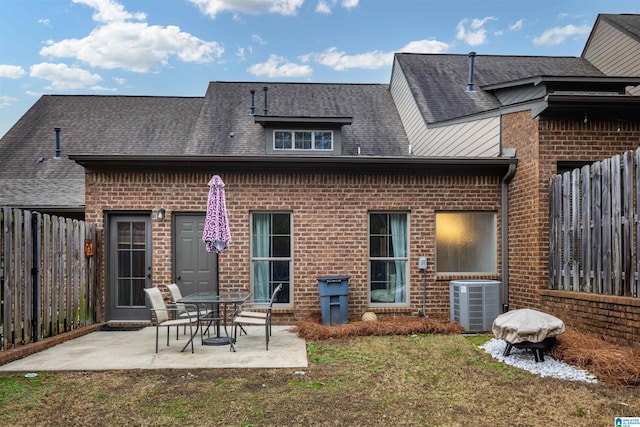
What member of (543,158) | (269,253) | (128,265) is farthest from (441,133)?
(128,265)

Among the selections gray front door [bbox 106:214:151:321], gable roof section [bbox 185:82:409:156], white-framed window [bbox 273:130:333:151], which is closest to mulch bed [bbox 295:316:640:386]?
gray front door [bbox 106:214:151:321]

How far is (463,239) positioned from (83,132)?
15.2 meters

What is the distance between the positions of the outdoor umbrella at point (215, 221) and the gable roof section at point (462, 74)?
8.34m

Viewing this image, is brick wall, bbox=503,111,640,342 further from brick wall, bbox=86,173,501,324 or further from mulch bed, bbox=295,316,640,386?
mulch bed, bbox=295,316,640,386

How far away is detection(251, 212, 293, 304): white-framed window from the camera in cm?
927

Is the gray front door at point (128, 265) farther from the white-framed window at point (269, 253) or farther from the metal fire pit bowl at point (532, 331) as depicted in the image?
the metal fire pit bowl at point (532, 331)

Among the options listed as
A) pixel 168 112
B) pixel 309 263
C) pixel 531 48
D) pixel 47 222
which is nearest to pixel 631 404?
pixel 309 263

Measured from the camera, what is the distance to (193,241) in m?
9.20

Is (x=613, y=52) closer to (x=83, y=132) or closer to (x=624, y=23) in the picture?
(x=624, y=23)

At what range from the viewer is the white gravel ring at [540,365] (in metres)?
5.48

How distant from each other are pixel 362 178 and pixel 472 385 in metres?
4.86

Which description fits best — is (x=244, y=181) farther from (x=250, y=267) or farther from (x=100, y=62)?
(x=100, y=62)

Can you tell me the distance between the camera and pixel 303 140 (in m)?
13.7

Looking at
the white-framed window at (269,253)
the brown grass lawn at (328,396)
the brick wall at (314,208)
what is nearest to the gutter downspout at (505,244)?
the brick wall at (314,208)
